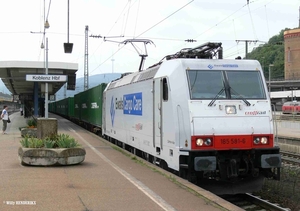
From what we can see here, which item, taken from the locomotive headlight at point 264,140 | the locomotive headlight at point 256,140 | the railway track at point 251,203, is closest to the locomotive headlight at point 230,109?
the locomotive headlight at point 256,140

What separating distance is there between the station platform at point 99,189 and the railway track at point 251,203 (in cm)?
138

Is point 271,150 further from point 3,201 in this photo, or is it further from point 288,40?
point 288,40

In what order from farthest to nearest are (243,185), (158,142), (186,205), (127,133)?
(127,133) → (158,142) → (243,185) → (186,205)

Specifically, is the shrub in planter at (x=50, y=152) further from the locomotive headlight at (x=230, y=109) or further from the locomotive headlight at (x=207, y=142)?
the locomotive headlight at (x=230, y=109)

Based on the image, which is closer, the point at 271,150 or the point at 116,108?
the point at 271,150

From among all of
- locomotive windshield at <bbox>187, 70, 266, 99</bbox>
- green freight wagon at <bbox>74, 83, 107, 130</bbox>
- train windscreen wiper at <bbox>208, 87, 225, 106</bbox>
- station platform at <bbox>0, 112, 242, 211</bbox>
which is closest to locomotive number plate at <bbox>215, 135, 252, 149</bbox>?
train windscreen wiper at <bbox>208, 87, 225, 106</bbox>

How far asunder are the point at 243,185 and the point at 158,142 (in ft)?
7.90

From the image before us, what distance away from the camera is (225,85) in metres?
9.38

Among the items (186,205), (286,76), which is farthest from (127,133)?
(286,76)

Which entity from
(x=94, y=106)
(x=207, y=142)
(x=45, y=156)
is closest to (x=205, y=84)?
(x=207, y=142)

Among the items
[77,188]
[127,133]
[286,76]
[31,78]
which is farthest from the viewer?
[286,76]

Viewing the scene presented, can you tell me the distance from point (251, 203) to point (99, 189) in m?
3.44

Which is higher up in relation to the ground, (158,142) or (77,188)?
(158,142)

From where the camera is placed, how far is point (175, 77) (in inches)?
368
